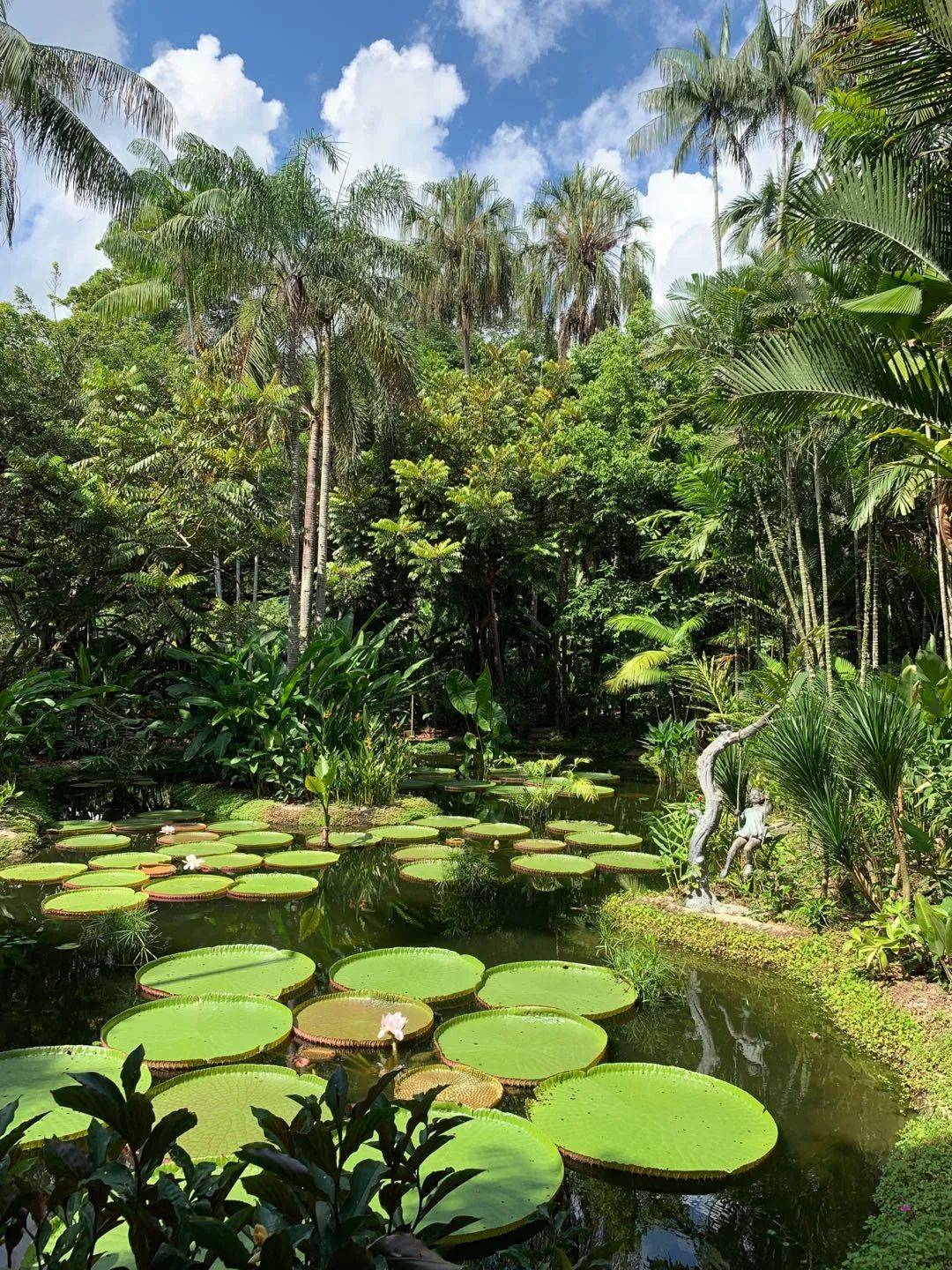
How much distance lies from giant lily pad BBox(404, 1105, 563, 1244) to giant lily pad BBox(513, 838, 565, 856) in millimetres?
4815

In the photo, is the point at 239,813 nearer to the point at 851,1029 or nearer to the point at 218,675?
the point at 218,675

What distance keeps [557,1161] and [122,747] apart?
9.02 m

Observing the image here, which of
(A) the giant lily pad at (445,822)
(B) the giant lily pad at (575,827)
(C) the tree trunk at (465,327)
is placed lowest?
(B) the giant lily pad at (575,827)

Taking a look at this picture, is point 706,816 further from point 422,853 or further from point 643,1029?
point 422,853

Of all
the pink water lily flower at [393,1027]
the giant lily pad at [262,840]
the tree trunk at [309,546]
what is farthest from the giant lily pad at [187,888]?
the tree trunk at [309,546]

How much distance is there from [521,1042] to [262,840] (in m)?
4.61

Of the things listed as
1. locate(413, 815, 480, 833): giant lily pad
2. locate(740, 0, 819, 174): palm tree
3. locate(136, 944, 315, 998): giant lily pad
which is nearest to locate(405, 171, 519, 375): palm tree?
locate(740, 0, 819, 174): palm tree

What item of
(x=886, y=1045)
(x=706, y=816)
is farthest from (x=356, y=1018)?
(x=706, y=816)

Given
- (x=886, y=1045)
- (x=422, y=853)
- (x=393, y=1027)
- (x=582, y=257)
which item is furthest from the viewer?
(x=582, y=257)

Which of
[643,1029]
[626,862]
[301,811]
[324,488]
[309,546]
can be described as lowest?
[643,1029]

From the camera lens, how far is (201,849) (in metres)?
7.43

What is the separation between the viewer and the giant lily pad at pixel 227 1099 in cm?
297

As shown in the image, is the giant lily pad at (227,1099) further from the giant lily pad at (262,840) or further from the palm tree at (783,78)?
the palm tree at (783,78)

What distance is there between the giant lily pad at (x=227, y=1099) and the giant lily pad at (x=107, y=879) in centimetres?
324
